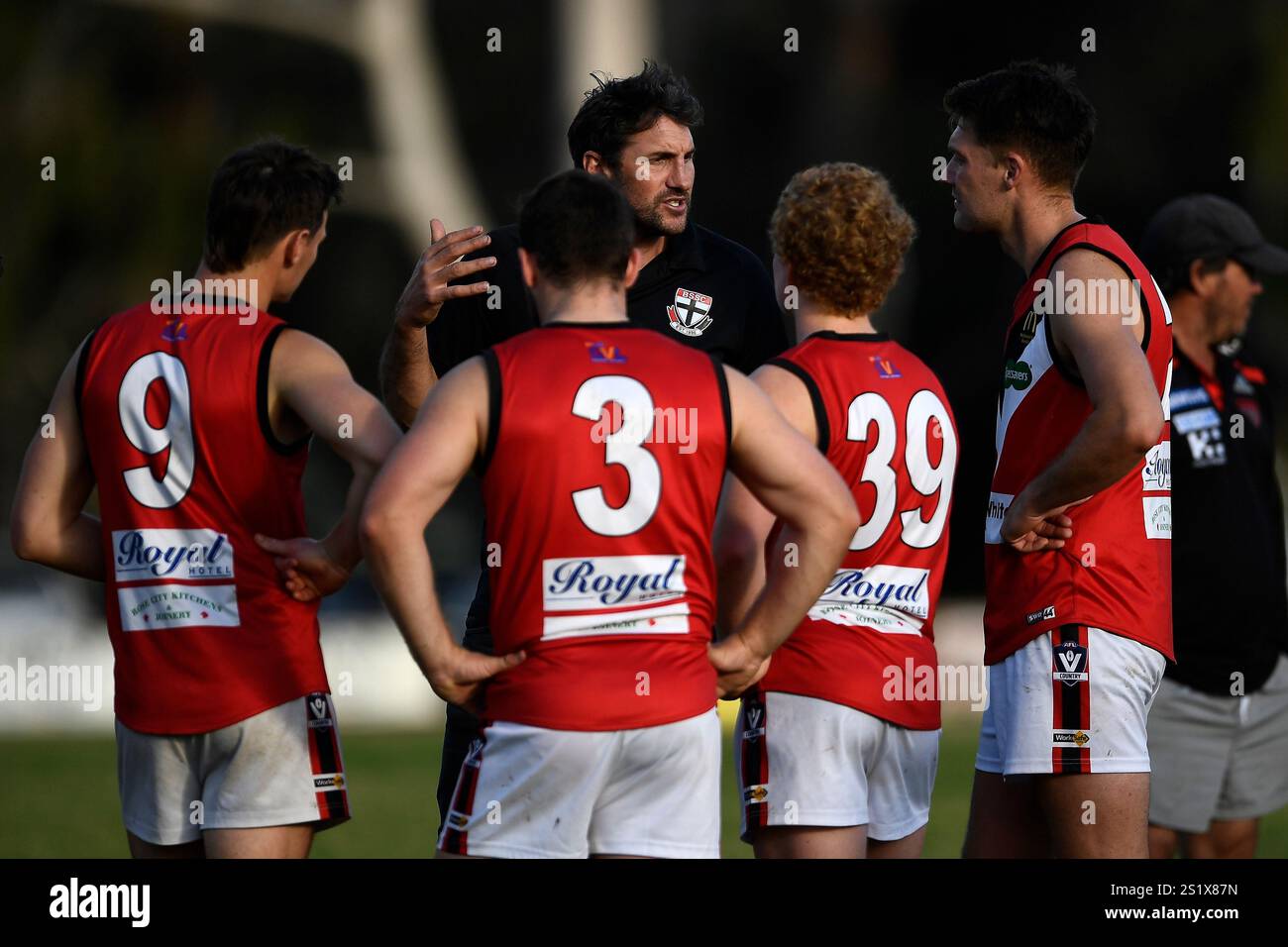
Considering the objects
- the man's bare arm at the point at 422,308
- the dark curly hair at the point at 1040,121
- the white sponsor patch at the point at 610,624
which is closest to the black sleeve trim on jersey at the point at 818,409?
the white sponsor patch at the point at 610,624

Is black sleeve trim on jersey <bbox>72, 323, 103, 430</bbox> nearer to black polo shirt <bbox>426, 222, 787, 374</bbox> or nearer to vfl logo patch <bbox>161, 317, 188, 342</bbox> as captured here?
vfl logo patch <bbox>161, 317, 188, 342</bbox>

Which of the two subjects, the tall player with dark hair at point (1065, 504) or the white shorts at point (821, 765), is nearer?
the white shorts at point (821, 765)

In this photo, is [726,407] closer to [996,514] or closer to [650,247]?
[996,514]

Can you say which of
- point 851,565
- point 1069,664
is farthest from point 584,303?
point 1069,664

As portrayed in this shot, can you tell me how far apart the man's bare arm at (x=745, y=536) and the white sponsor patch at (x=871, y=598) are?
0.20 metres

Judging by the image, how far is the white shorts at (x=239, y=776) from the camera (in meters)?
4.54

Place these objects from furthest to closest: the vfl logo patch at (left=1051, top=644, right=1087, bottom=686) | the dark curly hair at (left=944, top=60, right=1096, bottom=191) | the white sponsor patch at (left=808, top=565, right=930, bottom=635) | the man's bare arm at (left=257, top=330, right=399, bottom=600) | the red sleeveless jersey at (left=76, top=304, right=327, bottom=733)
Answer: the dark curly hair at (left=944, top=60, right=1096, bottom=191) < the vfl logo patch at (left=1051, top=644, right=1087, bottom=686) < the white sponsor patch at (left=808, top=565, right=930, bottom=635) < the red sleeveless jersey at (left=76, top=304, right=327, bottom=733) < the man's bare arm at (left=257, top=330, right=399, bottom=600)

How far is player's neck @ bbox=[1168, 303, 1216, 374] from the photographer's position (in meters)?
6.66

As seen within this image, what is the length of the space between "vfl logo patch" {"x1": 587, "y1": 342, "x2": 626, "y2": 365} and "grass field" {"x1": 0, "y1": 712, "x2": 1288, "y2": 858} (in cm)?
508

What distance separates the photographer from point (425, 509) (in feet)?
13.6

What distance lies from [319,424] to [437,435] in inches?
19.8

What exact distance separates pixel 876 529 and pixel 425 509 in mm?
1344

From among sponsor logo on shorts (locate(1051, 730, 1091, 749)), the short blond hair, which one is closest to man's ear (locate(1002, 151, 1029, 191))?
the short blond hair

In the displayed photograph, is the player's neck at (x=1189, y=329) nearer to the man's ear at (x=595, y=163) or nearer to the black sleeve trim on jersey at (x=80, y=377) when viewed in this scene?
the man's ear at (x=595, y=163)
